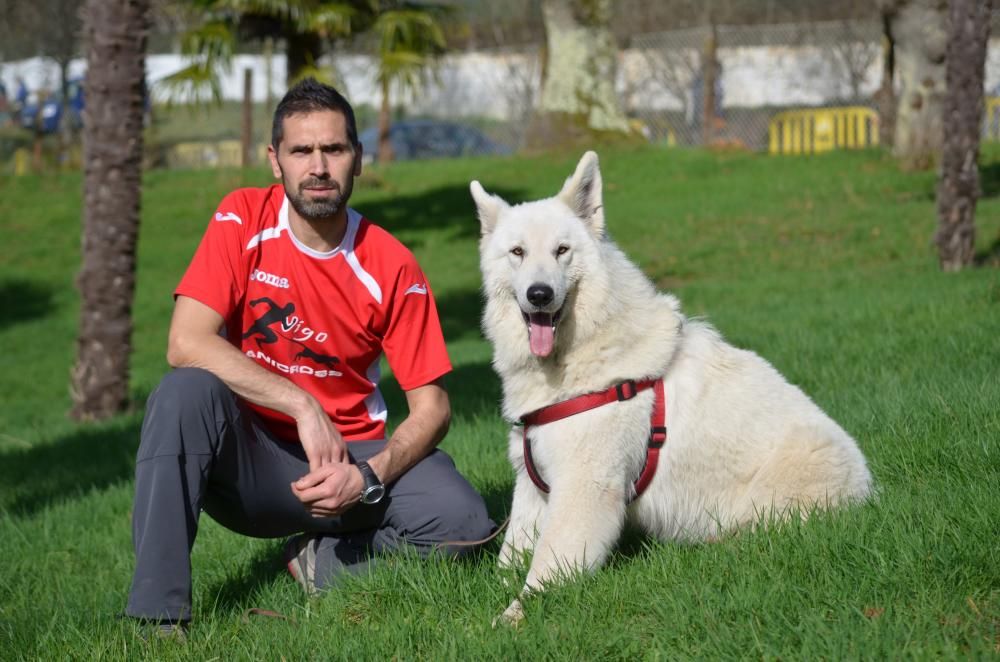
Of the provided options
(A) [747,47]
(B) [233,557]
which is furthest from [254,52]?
(B) [233,557]

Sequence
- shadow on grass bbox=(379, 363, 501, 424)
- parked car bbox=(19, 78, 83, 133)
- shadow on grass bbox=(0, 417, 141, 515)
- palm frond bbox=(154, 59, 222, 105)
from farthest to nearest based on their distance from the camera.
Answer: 1. parked car bbox=(19, 78, 83, 133)
2. palm frond bbox=(154, 59, 222, 105)
3. shadow on grass bbox=(379, 363, 501, 424)
4. shadow on grass bbox=(0, 417, 141, 515)

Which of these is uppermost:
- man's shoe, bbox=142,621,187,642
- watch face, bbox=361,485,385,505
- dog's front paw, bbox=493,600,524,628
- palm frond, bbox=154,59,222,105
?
palm frond, bbox=154,59,222,105

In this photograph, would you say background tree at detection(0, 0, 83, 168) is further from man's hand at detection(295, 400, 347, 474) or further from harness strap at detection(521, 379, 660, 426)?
harness strap at detection(521, 379, 660, 426)

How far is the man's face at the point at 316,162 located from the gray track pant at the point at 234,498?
86 cm

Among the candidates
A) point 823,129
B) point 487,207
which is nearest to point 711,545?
point 487,207

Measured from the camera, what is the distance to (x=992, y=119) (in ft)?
Answer: 80.0

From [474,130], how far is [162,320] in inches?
665

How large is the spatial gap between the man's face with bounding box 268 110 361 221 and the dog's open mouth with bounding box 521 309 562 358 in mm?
940

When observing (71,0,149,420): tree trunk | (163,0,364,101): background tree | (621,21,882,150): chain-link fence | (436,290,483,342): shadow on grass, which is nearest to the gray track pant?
(71,0,149,420): tree trunk

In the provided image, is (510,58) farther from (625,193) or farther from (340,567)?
(340,567)

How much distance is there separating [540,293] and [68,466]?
543cm

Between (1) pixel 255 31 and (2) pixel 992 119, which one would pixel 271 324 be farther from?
(2) pixel 992 119

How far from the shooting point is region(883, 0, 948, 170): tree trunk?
17797 mm

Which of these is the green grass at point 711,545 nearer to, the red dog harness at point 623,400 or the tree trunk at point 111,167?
the red dog harness at point 623,400
